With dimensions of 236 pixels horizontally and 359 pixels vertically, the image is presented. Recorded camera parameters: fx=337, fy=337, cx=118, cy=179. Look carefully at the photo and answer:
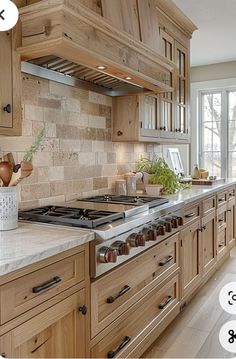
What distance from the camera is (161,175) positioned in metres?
3.11

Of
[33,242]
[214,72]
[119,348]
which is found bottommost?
[119,348]

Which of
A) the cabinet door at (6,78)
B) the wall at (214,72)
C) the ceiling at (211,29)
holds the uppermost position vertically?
the ceiling at (211,29)

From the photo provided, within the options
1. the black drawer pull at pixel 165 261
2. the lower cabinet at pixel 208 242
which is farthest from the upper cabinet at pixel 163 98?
the black drawer pull at pixel 165 261

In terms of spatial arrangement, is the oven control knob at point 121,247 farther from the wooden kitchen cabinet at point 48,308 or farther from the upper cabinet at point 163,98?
the upper cabinet at point 163,98

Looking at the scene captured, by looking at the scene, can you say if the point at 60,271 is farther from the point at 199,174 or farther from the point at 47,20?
the point at 199,174

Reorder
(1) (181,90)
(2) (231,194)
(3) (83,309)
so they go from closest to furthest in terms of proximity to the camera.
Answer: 1. (3) (83,309)
2. (1) (181,90)
3. (2) (231,194)

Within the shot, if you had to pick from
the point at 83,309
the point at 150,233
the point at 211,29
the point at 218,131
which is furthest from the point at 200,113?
the point at 83,309

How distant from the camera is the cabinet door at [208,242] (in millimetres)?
3160

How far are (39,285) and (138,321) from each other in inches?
36.2

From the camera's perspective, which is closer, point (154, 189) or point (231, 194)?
point (154, 189)

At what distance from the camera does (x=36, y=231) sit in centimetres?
153

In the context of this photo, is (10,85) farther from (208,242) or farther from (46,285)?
(208,242)

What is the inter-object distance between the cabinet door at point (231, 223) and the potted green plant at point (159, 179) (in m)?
1.01

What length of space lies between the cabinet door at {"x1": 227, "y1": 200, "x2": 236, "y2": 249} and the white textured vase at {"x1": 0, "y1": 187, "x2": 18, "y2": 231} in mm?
3045
